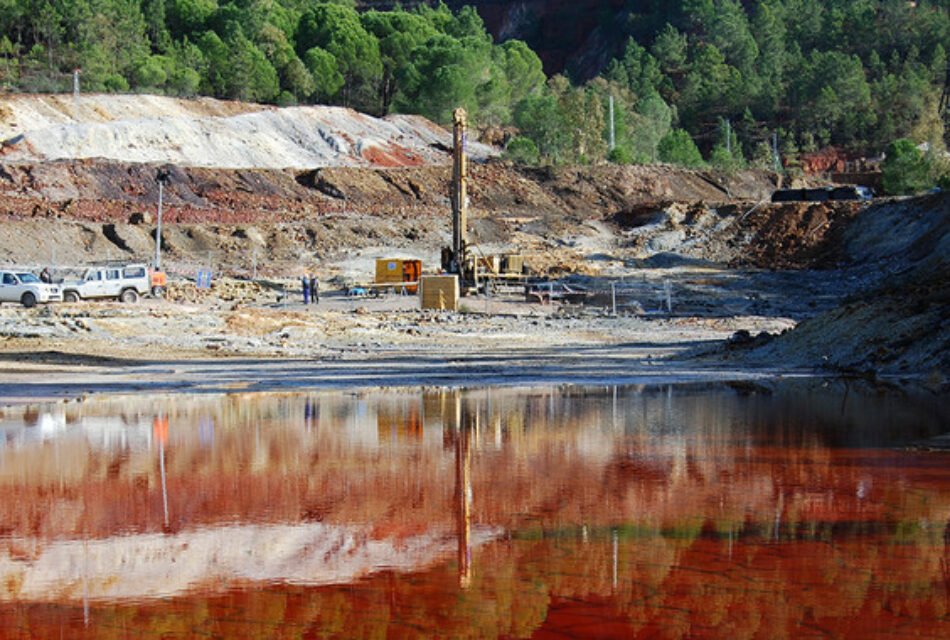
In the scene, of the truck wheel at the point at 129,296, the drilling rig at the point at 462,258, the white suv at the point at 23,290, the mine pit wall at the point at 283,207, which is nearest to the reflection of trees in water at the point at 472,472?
the white suv at the point at 23,290

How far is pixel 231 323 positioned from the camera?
34.8 metres

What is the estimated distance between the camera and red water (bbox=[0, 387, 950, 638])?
7953 mm

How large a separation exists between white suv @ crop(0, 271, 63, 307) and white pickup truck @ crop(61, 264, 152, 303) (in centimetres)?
108

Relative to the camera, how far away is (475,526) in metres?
10.6

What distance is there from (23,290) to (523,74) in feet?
378

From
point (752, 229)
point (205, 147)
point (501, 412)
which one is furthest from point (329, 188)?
point (501, 412)

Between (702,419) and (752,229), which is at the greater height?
(752,229)

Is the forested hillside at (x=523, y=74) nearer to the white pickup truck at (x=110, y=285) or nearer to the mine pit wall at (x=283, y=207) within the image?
the mine pit wall at (x=283, y=207)

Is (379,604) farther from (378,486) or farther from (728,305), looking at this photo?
(728,305)

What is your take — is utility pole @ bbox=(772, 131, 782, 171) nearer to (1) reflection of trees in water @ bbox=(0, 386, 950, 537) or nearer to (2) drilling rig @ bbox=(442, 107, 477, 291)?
(2) drilling rig @ bbox=(442, 107, 477, 291)

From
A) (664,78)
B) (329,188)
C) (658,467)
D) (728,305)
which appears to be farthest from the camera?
(664,78)

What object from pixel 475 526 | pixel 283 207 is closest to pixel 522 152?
pixel 283 207

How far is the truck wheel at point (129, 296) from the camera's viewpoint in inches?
1638

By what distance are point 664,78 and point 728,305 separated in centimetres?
13998
